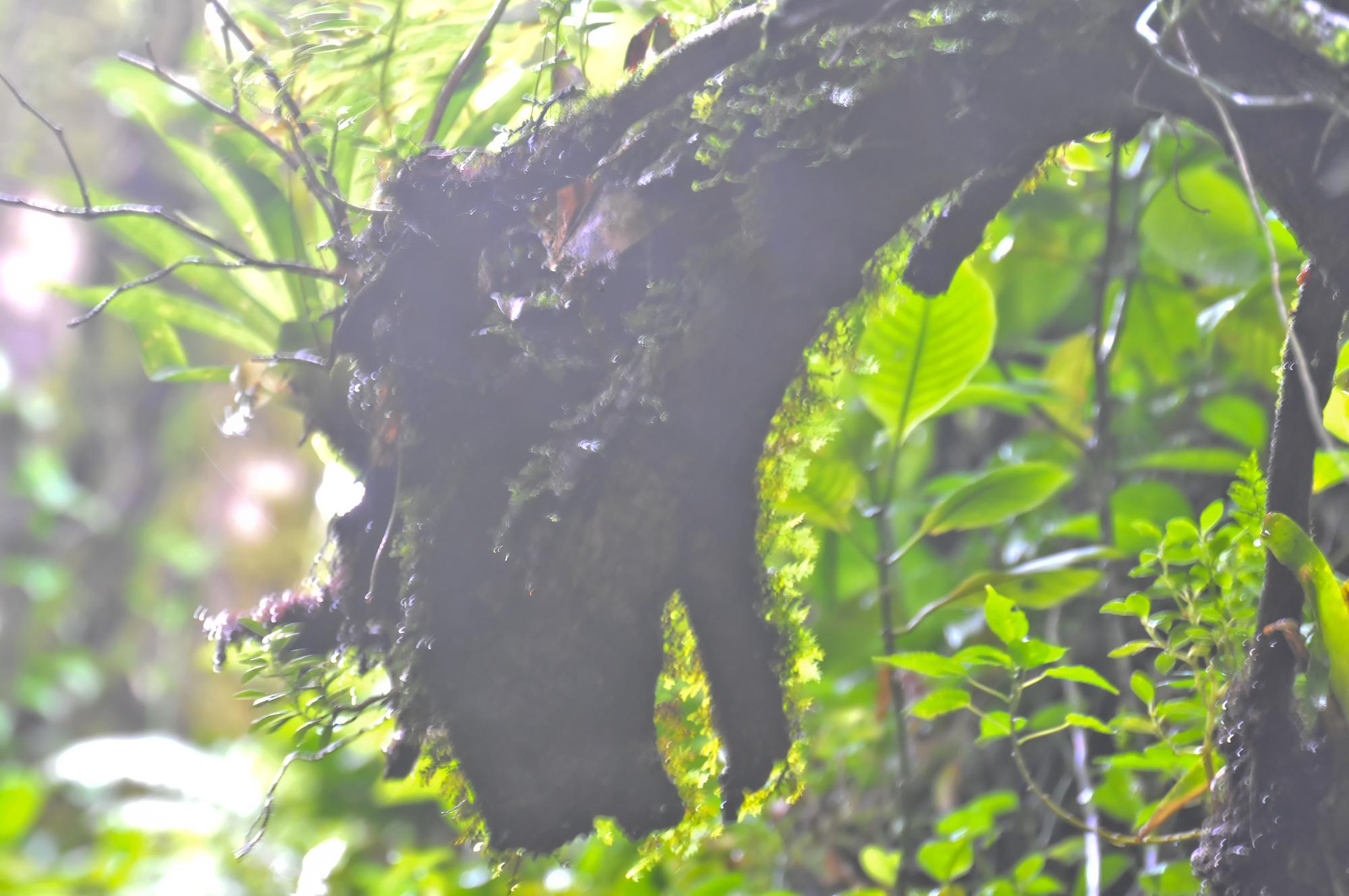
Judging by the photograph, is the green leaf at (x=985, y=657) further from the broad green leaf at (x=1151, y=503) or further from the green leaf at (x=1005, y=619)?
the broad green leaf at (x=1151, y=503)

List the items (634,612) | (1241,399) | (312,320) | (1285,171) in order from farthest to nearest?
(1241,399) → (312,320) → (634,612) → (1285,171)

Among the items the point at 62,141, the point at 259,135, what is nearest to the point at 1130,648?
the point at 259,135

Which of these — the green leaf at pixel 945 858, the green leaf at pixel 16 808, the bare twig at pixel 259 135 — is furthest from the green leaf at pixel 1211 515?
the green leaf at pixel 16 808

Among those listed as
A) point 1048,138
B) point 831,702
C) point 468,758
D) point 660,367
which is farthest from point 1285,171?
point 831,702

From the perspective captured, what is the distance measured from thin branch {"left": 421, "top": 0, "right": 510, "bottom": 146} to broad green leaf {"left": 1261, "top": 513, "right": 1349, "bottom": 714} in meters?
0.52

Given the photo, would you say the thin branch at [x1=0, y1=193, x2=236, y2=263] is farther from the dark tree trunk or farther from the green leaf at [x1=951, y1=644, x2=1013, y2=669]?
the green leaf at [x1=951, y1=644, x2=1013, y2=669]

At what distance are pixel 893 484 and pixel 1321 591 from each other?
0.52m

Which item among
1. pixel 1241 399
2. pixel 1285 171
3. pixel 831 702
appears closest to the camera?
pixel 1285 171

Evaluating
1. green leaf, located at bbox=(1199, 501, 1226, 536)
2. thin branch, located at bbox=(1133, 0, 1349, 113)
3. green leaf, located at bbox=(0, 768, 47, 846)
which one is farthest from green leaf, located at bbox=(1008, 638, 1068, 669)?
green leaf, located at bbox=(0, 768, 47, 846)

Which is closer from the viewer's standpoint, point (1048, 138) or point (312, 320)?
point (1048, 138)

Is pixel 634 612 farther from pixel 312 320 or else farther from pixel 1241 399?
pixel 1241 399

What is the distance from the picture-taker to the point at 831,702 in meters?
1.26

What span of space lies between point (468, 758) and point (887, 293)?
37 cm

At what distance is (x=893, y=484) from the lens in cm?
95
